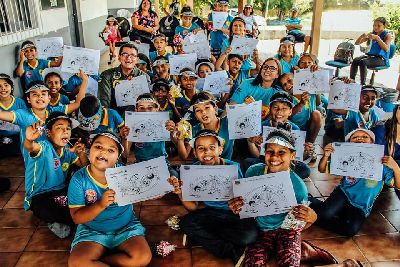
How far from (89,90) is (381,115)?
3.66 metres

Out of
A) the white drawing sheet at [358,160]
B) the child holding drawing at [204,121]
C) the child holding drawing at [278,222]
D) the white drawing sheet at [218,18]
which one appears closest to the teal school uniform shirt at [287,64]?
the white drawing sheet at [218,18]

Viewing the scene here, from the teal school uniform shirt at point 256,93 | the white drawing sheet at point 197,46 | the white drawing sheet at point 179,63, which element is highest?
the white drawing sheet at point 197,46

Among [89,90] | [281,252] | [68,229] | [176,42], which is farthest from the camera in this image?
[176,42]

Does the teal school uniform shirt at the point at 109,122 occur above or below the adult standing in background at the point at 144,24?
below

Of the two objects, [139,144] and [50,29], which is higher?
[50,29]

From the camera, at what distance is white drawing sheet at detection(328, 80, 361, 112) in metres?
4.24

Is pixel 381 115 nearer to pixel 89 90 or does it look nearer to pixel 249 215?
pixel 249 215

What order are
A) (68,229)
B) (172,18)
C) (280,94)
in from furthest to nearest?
1. (172,18)
2. (280,94)
3. (68,229)

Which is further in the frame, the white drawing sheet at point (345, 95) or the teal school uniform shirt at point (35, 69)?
the teal school uniform shirt at point (35, 69)

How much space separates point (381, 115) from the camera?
438 cm

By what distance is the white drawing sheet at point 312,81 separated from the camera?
14.9ft

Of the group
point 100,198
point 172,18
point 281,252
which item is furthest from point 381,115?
point 172,18

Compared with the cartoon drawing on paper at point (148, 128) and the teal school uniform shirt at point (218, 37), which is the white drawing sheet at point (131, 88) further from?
the teal school uniform shirt at point (218, 37)

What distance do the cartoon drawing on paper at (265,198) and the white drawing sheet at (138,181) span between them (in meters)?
0.60
